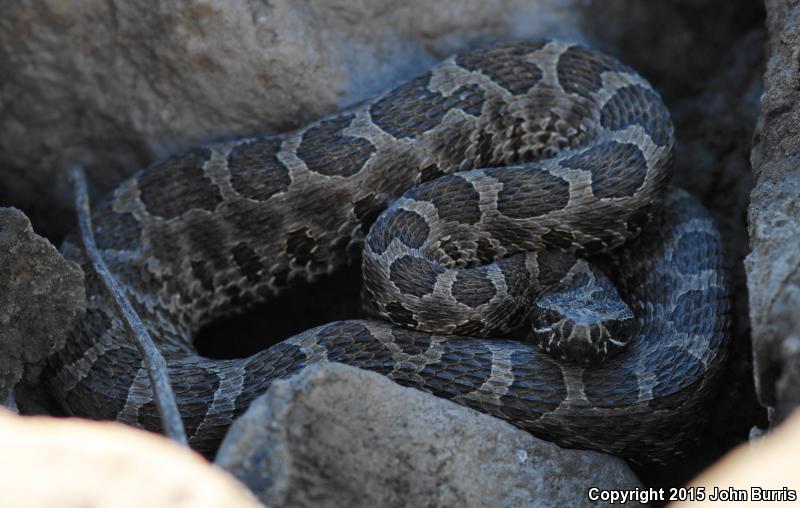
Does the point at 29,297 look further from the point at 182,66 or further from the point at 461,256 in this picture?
the point at 461,256

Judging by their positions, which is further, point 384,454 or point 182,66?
point 182,66

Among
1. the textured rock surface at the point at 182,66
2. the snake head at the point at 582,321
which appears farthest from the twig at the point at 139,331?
the snake head at the point at 582,321

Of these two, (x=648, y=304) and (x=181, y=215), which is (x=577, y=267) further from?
(x=181, y=215)

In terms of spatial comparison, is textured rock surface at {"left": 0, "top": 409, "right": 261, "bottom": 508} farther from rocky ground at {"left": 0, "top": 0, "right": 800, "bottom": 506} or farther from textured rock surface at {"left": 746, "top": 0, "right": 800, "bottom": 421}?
textured rock surface at {"left": 746, "top": 0, "right": 800, "bottom": 421}

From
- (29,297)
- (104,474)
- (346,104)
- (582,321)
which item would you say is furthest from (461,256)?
(104,474)

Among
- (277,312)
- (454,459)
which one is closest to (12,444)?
(454,459)

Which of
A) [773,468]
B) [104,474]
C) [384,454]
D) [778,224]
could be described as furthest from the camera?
[778,224]
